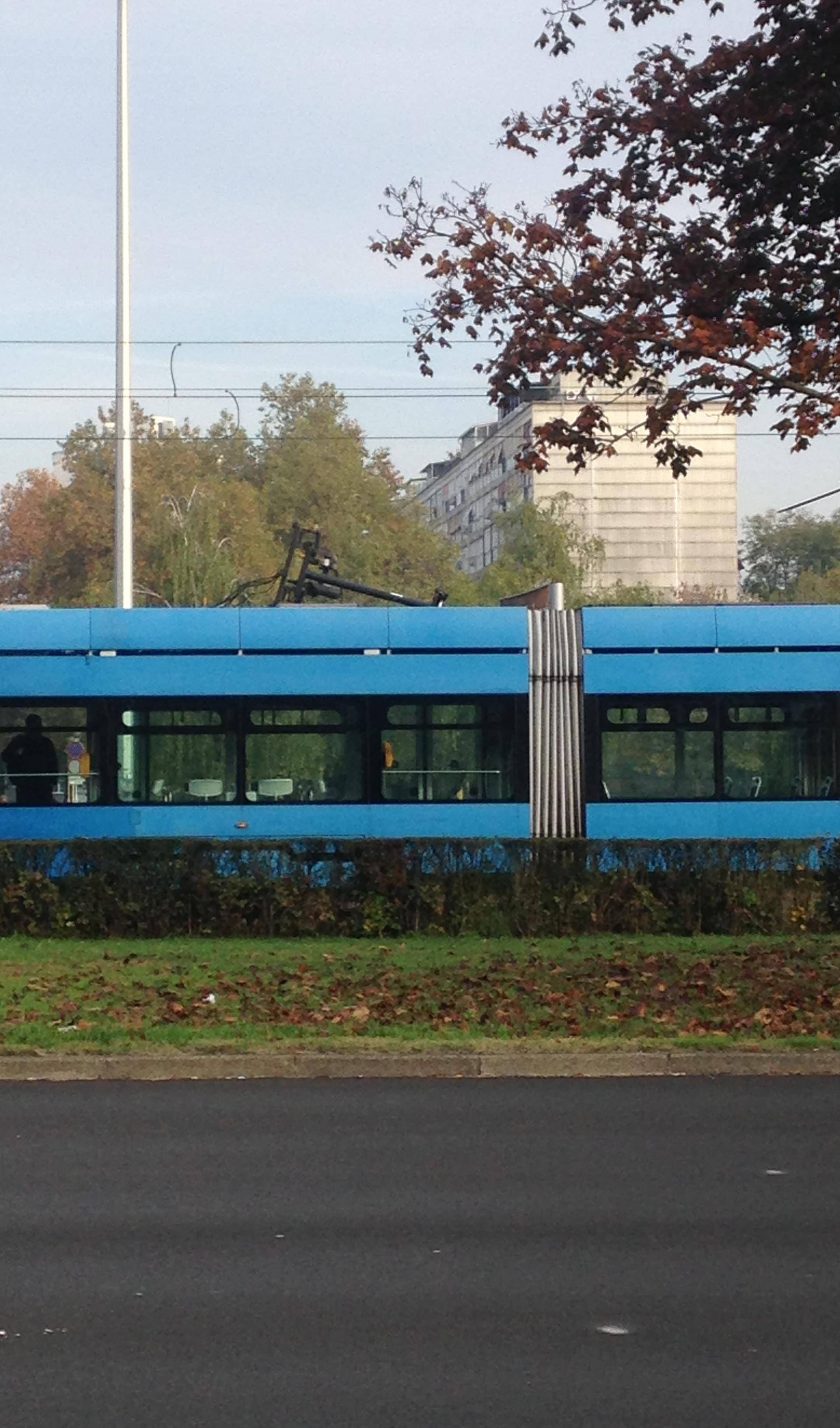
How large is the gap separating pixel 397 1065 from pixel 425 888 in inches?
292

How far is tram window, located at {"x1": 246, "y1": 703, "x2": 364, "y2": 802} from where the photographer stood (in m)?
23.2

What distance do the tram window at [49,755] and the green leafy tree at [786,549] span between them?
11956cm

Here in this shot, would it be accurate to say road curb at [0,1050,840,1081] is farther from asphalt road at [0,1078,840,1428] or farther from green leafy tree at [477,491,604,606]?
green leafy tree at [477,491,604,606]

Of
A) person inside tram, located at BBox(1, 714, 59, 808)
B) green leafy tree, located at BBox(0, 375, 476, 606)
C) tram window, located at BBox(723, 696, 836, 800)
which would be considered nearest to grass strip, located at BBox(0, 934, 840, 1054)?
person inside tram, located at BBox(1, 714, 59, 808)

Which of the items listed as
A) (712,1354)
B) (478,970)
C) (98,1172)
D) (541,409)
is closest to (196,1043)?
(98,1172)

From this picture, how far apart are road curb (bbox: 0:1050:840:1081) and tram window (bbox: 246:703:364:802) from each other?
37.2ft

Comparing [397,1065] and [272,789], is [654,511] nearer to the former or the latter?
[272,789]

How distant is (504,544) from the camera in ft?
236

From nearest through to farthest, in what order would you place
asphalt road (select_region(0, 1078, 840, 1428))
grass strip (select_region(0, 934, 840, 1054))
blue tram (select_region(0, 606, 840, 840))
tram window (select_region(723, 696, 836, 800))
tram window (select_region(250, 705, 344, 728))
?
asphalt road (select_region(0, 1078, 840, 1428))
grass strip (select_region(0, 934, 840, 1054))
blue tram (select_region(0, 606, 840, 840))
tram window (select_region(250, 705, 344, 728))
tram window (select_region(723, 696, 836, 800))

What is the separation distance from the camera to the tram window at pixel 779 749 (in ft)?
77.0

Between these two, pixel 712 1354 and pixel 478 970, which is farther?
pixel 478 970

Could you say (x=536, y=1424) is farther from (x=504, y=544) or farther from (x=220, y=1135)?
(x=504, y=544)


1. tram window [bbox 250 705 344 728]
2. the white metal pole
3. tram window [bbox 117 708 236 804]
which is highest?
the white metal pole

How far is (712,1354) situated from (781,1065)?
607 centimetres
